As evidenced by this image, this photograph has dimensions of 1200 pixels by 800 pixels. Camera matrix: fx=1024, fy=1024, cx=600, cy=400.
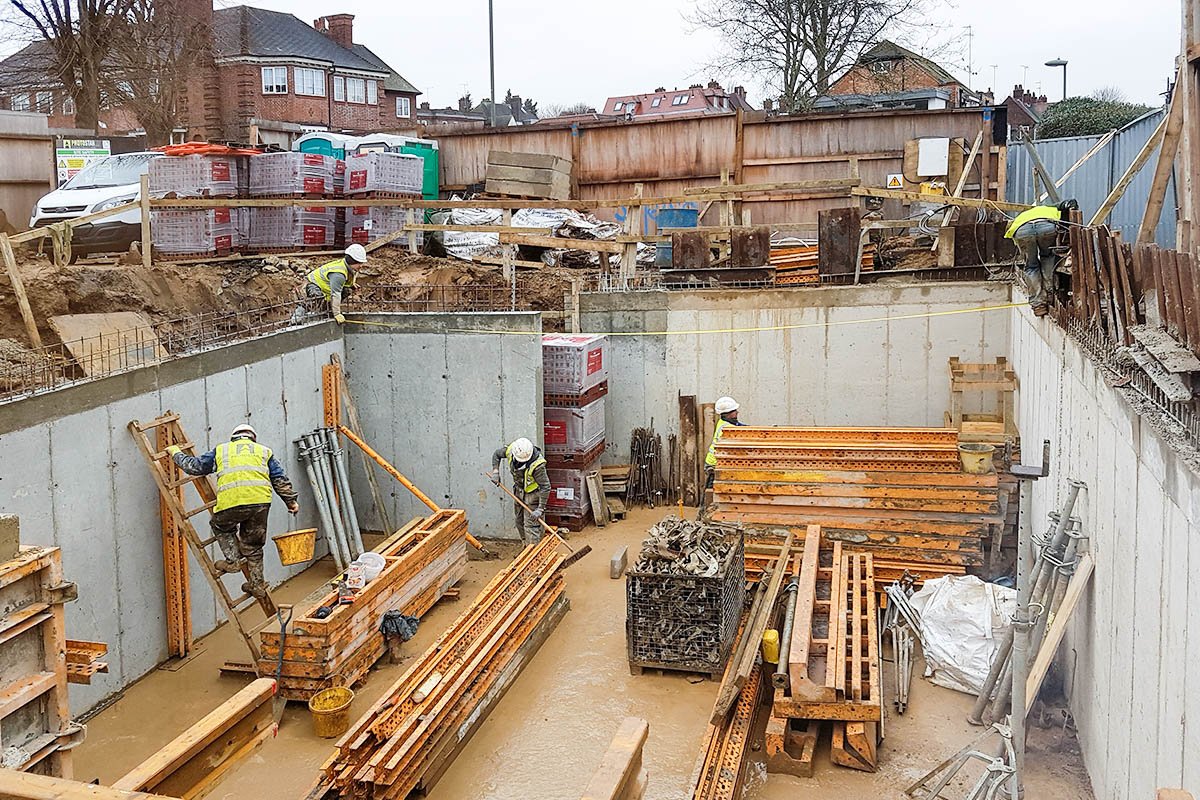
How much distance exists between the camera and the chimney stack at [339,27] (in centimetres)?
4256

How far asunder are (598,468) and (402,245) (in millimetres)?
5973

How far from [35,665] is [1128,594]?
6.07m

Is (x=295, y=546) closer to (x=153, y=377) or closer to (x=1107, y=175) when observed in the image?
(x=153, y=377)

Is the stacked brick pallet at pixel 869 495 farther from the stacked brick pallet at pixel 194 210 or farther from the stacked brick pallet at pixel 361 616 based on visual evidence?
the stacked brick pallet at pixel 194 210

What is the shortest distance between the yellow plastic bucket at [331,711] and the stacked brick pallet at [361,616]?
31cm

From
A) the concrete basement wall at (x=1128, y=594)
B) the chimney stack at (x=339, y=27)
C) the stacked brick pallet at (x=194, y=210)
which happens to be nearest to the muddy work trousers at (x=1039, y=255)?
the concrete basement wall at (x=1128, y=594)

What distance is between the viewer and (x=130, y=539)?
32.0ft

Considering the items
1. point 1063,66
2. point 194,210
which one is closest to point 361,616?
point 194,210

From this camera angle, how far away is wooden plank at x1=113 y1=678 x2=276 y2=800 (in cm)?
320

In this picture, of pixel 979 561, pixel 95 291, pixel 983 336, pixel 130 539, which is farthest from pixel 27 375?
pixel 983 336

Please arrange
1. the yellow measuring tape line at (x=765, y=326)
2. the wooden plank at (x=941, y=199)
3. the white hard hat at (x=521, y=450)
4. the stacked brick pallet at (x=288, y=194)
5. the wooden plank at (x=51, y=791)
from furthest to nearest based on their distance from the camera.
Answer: the stacked brick pallet at (x=288, y=194)
the wooden plank at (x=941, y=199)
the yellow measuring tape line at (x=765, y=326)
the white hard hat at (x=521, y=450)
the wooden plank at (x=51, y=791)

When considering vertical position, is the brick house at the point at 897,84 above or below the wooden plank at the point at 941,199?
above

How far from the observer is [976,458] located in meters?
11.2

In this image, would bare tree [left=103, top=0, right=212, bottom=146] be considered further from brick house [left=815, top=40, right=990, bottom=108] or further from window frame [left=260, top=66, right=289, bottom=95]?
brick house [left=815, top=40, right=990, bottom=108]
